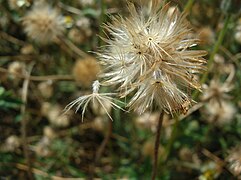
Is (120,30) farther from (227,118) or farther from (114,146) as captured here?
(114,146)

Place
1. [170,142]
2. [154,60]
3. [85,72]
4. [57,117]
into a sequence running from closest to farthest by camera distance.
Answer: [154,60]
[170,142]
[85,72]
[57,117]

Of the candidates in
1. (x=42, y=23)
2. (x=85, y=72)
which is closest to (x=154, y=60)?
(x=85, y=72)

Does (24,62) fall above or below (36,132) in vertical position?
above

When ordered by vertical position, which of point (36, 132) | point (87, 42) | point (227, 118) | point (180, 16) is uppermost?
point (180, 16)

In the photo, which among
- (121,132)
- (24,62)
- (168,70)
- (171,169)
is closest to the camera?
(168,70)

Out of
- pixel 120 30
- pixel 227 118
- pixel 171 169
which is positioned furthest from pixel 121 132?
pixel 120 30

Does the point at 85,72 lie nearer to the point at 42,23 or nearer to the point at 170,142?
the point at 42,23
